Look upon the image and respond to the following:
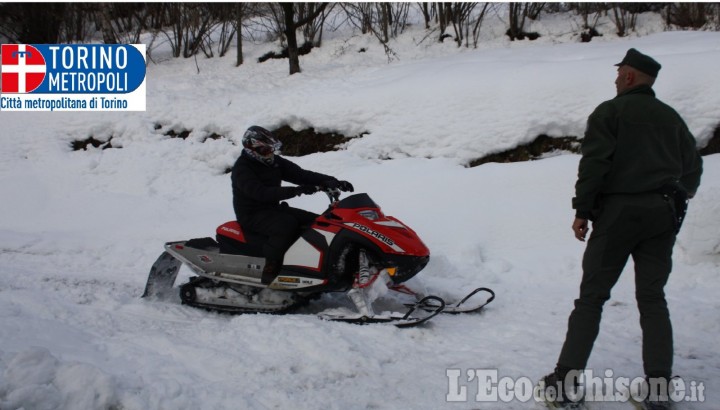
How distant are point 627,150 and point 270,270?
300 cm

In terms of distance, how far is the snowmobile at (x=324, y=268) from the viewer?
460cm

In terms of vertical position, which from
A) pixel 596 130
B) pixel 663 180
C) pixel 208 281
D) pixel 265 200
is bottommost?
pixel 208 281

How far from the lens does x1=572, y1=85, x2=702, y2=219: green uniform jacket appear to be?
9.66 feet

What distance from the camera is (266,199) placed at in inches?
188

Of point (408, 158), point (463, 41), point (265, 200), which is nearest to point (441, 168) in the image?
point (408, 158)

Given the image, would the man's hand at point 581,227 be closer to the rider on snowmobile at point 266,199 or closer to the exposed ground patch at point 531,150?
the rider on snowmobile at point 266,199

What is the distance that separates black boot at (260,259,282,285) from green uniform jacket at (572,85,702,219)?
2677 millimetres

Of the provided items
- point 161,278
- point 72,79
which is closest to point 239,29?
point 72,79

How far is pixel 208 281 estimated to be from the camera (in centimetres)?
530

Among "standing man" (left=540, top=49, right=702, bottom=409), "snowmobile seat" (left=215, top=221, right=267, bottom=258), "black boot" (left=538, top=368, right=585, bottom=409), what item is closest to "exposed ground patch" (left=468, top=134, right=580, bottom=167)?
"snowmobile seat" (left=215, top=221, right=267, bottom=258)

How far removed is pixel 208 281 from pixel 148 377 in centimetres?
206

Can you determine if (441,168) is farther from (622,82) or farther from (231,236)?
(622,82)

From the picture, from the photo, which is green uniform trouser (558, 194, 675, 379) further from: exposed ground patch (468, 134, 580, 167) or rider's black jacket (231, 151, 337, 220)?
exposed ground patch (468, 134, 580, 167)

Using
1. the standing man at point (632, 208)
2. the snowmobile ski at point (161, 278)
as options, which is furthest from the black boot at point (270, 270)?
the standing man at point (632, 208)
